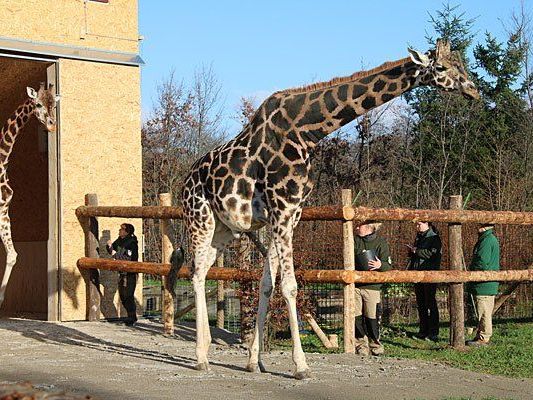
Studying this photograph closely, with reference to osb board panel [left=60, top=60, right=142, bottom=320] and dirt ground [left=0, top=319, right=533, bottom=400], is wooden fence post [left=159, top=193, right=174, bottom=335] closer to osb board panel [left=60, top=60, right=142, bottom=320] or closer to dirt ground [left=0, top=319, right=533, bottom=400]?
dirt ground [left=0, top=319, right=533, bottom=400]

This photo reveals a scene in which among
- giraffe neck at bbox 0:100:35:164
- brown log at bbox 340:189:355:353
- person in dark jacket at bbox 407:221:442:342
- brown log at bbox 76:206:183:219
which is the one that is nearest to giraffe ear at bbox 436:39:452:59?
brown log at bbox 340:189:355:353

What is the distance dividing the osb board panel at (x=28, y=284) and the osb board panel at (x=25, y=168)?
237mm

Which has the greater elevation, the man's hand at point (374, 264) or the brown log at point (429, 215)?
the brown log at point (429, 215)

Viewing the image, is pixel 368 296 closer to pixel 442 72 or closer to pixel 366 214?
pixel 366 214

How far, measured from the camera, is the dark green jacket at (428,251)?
11977 mm

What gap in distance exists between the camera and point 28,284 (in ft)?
51.7

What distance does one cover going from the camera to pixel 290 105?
8.16m

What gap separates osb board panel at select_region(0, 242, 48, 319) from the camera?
50.3 feet

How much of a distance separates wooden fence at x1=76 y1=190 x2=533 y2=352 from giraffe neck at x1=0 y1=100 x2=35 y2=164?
4.61 ft

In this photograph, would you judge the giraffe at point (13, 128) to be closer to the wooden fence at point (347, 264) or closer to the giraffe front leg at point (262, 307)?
the wooden fence at point (347, 264)

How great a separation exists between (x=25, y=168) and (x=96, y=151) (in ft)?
9.77

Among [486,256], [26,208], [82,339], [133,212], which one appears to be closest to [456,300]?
[486,256]

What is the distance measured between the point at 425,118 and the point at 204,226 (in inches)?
950

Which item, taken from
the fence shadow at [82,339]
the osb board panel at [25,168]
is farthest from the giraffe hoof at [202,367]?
the osb board panel at [25,168]
